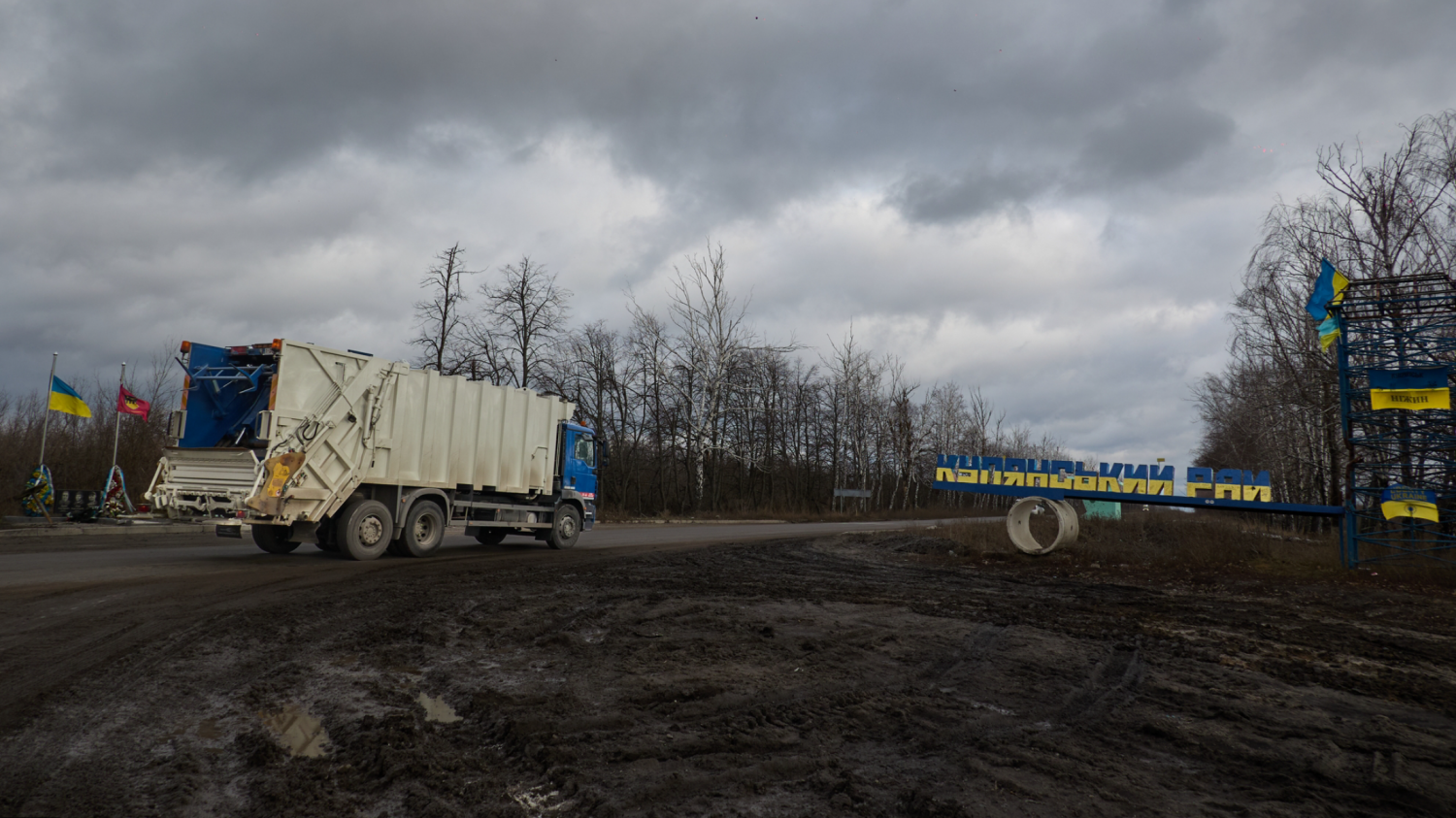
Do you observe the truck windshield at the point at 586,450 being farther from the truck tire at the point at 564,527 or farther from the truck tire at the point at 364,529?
the truck tire at the point at 364,529

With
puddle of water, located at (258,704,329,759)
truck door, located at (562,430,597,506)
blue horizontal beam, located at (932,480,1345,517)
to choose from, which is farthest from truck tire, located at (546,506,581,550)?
puddle of water, located at (258,704,329,759)

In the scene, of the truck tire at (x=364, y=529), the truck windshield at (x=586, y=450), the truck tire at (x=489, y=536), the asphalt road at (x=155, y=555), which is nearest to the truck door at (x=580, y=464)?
the truck windshield at (x=586, y=450)

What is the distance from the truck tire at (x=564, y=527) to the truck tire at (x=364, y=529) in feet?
13.7

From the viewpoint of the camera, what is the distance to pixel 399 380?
13492 millimetres

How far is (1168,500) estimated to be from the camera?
15.3 meters

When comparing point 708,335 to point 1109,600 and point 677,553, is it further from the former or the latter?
point 1109,600

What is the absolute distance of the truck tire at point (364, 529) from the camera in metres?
12.5

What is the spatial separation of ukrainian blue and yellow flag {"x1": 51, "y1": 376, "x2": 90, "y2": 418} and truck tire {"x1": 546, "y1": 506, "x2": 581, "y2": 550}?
12.9 meters

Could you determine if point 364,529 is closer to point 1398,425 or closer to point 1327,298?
point 1327,298

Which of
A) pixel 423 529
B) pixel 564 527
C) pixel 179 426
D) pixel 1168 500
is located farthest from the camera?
pixel 564 527

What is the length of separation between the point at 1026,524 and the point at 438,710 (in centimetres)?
1451

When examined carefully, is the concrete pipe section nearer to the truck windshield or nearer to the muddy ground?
the muddy ground

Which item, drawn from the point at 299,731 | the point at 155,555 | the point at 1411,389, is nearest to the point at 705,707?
the point at 299,731

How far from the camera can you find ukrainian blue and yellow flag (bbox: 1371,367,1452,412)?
1248 cm
